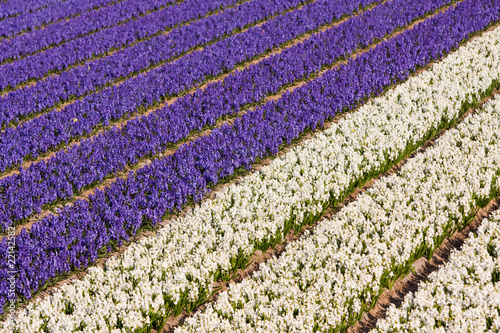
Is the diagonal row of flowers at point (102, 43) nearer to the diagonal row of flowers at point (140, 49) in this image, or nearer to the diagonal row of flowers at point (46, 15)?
the diagonal row of flowers at point (140, 49)

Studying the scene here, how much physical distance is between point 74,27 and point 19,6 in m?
6.78

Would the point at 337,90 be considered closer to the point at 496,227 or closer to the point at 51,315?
the point at 496,227

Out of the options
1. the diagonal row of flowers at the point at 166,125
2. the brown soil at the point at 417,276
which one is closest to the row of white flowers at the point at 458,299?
the brown soil at the point at 417,276

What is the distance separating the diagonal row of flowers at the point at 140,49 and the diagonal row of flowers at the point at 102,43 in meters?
0.04

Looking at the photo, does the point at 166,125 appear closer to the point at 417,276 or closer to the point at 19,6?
the point at 417,276

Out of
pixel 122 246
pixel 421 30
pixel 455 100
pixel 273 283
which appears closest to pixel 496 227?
pixel 273 283

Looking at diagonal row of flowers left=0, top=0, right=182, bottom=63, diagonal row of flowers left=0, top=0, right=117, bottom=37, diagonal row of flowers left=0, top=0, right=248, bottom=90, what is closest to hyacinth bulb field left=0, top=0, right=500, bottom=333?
diagonal row of flowers left=0, top=0, right=248, bottom=90

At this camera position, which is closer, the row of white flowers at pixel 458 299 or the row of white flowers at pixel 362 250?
the row of white flowers at pixel 458 299

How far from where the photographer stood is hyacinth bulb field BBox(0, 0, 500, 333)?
6312mm

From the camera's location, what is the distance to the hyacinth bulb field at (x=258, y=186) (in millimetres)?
6312

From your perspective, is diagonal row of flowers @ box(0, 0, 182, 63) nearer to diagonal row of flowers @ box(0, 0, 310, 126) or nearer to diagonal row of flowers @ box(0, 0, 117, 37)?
diagonal row of flowers @ box(0, 0, 117, 37)

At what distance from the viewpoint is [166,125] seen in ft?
37.9

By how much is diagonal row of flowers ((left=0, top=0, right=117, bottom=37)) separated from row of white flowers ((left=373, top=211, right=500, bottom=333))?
819 inches

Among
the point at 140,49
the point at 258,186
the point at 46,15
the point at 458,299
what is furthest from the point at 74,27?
the point at 458,299
